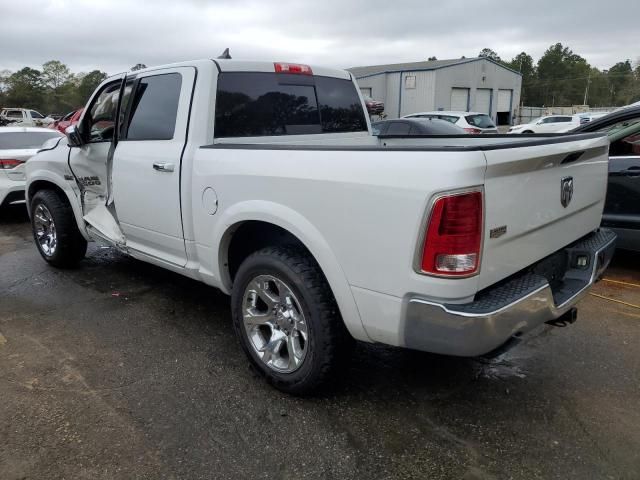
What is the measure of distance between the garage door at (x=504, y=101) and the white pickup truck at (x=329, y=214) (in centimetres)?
4004

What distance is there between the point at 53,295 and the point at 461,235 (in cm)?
399

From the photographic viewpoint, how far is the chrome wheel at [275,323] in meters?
2.90

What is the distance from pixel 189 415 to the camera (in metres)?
2.86

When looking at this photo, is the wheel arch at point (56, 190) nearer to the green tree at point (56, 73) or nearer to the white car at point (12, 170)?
the white car at point (12, 170)

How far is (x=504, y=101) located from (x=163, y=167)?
42.4m

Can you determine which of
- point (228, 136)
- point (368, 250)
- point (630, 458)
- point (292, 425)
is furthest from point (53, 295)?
point (630, 458)

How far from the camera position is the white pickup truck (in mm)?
2252

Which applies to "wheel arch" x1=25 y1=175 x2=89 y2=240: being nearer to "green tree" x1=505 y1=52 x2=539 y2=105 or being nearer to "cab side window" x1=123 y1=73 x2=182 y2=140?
"cab side window" x1=123 y1=73 x2=182 y2=140

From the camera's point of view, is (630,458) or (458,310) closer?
(458,310)

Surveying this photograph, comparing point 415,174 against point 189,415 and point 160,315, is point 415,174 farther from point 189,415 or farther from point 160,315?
point 160,315

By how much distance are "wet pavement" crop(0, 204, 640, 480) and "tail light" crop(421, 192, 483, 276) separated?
97 centimetres

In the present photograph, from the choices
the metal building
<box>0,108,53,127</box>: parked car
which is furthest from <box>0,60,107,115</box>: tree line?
the metal building

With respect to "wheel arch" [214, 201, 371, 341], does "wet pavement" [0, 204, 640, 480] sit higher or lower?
lower

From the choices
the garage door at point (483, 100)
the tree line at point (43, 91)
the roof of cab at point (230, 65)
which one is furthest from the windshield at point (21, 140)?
the tree line at point (43, 91)
